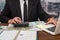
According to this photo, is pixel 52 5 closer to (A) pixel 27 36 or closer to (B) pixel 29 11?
(B) pixel 29 11

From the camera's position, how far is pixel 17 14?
2.12m

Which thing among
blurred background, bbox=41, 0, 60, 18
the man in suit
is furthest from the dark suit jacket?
blurred background, bbox=41, 0, 60, 18

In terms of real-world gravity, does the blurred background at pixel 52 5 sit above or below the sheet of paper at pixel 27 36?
below

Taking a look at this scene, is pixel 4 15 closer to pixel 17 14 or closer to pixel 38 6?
pixel 17 14

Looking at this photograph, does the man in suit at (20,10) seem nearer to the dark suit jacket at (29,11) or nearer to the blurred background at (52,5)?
the dark suit jacket at (29,11)

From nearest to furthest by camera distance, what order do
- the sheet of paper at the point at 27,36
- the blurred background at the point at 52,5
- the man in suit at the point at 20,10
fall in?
the sheet of paper at the point at 27,36, the man in suit at the point at 20,10, the blurred background at the point at 52,5

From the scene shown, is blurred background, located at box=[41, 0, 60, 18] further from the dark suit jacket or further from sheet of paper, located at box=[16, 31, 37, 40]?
sheet of paper, located at box=[16, 31, 37, 40]

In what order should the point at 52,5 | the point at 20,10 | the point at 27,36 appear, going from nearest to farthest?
the point at 27,36, the point at 20,10, the point at 52,5

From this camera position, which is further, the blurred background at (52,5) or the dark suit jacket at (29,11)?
the blurred background at (52,5)

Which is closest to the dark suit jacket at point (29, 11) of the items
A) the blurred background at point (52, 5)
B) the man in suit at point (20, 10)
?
the man in suit at point (20, 10)

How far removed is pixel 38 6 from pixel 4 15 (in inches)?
20.8

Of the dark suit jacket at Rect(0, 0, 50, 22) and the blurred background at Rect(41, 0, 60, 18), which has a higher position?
the dark suit jacket at Rect(0, 0, 50, 22)

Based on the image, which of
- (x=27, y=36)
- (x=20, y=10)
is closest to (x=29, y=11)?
(x=20, y=10)

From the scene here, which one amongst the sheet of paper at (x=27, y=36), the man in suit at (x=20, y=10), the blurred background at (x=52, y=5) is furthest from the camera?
the blurred background at (x=52, y=5)
